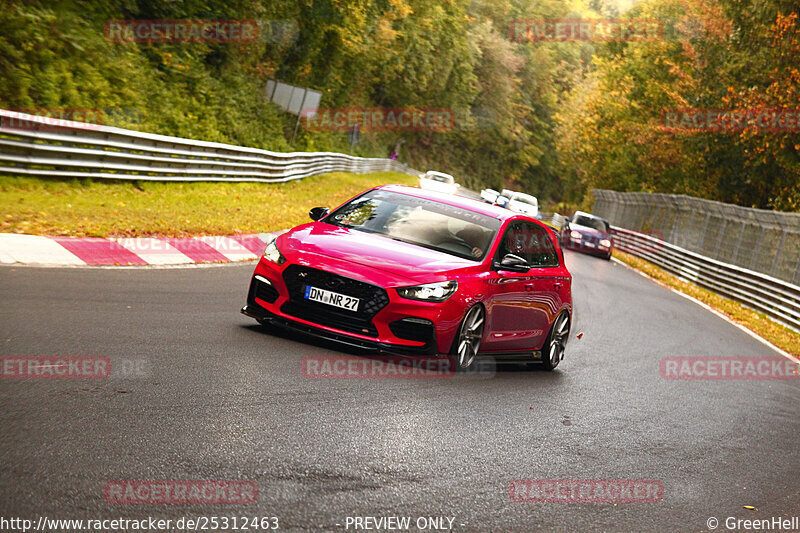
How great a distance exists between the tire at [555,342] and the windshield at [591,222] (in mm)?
25422

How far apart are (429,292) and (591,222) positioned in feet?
94.3

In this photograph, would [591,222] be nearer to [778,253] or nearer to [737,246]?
[737,246]

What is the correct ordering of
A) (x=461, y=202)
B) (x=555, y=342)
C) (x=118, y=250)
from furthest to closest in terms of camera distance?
(x=118, y=250), (x=555, y=342), (x=461, y=202)

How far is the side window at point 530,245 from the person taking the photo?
9.42 m

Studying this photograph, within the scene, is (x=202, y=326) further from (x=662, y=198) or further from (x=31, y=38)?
(x=662, y=198)

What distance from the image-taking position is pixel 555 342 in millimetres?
10312

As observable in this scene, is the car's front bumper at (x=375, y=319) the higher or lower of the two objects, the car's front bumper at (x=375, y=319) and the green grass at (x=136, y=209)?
the higher

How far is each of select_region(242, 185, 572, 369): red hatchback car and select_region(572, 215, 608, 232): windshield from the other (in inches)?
1019

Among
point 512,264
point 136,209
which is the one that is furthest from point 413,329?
point 136,209

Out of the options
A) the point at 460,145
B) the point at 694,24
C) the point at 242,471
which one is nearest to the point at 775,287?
the point at 242,471

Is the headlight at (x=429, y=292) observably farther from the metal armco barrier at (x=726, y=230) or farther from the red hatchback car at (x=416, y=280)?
the metal armco barrier at (x=726, y=230)

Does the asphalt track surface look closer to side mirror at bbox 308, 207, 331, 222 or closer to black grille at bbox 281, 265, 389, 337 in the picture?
black grille at bbox 281, 265, 389, 337

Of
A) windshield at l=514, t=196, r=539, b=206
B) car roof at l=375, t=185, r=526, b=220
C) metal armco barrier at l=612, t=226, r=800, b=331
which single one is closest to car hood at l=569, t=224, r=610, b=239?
metal armco barrier at l=612, t=226, r=800, b=331

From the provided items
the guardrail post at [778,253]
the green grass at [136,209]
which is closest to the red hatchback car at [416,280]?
the green grass at [136,209]
